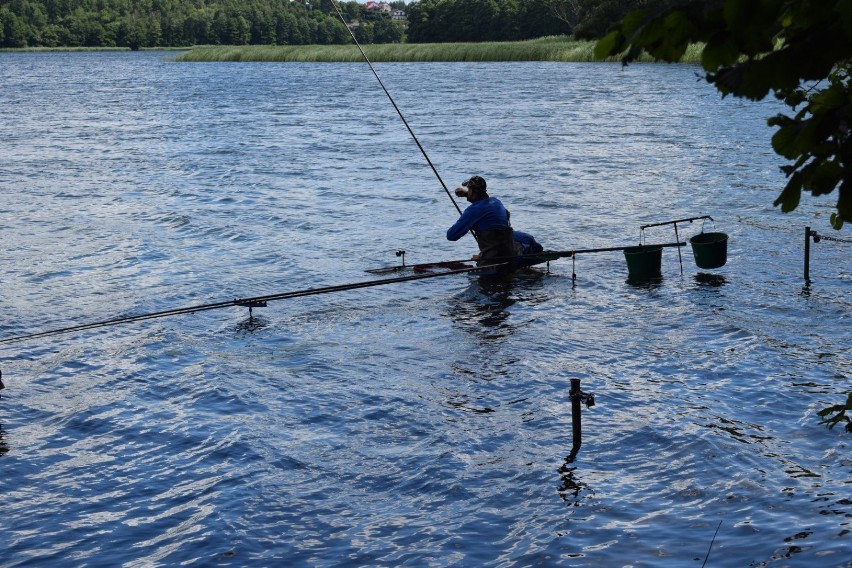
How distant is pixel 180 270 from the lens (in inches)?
715

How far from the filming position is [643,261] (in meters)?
15.4

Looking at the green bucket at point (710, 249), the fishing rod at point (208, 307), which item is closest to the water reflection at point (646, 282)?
the green bucket at point (710, 249)

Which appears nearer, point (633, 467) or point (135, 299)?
point (633, 467)

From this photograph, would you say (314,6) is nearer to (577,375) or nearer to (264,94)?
(264,94)

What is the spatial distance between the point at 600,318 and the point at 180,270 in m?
8.04

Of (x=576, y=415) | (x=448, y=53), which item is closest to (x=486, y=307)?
(x=576, y=415)

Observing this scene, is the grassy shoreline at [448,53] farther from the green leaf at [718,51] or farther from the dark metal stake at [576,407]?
the green leaf at [718,51]

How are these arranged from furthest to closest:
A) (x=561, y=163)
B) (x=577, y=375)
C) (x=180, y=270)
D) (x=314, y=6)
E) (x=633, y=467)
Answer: (x=314, y=6) < (x=561, y=163) < (x=180, y=270) < (x=577, y=375) < (x=633, y=467)

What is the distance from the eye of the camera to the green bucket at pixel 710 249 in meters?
14.4

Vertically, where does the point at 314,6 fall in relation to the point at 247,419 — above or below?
above

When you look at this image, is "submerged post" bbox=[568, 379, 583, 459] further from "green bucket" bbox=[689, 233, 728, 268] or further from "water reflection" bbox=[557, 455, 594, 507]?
"green bucket" bbox=[689, 233, 728, 268]

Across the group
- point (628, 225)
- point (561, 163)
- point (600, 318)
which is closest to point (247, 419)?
point (600, 318)

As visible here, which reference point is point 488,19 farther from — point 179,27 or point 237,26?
point 179,27

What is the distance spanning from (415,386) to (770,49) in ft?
25.1
